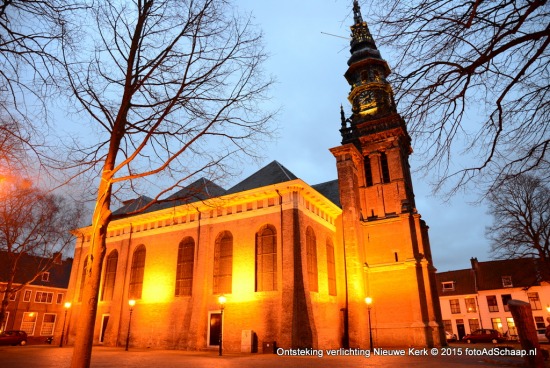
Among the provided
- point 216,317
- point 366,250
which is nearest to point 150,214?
point 216,317

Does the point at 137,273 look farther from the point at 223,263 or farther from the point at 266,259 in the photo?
the point at 266,259

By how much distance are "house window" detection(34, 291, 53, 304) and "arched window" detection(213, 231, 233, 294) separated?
2871cm

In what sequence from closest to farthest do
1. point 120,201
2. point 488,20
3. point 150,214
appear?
1. point 488,20
2. point 120,201
3. point 150,214

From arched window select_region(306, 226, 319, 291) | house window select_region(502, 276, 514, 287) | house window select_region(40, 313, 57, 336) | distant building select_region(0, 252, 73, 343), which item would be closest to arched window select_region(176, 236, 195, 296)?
arched window select_region(306, 226, 319, 291)

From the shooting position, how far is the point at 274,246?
65.1ft

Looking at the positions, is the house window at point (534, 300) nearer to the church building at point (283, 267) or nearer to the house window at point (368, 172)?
the church building at point (283, 267)

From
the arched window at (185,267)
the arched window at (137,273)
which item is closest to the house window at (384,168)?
the arched window at (185,267)

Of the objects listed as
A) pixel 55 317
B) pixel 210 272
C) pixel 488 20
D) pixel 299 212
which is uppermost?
pixel 299 212

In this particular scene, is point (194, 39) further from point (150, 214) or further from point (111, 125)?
point (150, 214)

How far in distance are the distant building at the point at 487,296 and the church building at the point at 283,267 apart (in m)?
19.6

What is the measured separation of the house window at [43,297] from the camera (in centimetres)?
3793

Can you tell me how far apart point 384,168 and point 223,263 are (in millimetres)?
14164

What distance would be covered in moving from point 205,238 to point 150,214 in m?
5.31

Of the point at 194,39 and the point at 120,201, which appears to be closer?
the point at 194,39
